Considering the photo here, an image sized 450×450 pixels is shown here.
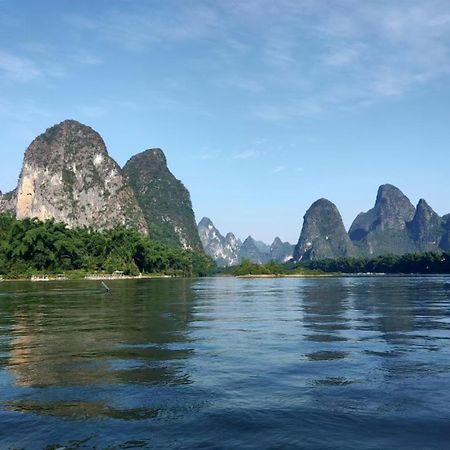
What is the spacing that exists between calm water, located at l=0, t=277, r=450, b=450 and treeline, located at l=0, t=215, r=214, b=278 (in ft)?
350

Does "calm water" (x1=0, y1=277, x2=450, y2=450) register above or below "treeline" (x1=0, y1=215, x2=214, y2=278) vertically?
below

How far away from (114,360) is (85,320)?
12.9 metres

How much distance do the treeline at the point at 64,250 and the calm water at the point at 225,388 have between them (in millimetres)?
106758

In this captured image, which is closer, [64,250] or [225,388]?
[225,388]

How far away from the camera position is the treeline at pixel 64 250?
124 meters

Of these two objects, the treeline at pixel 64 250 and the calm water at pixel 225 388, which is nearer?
the calm water at pixel 225 388

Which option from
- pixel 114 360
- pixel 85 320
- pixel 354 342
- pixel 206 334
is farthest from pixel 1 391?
pixel 85 320

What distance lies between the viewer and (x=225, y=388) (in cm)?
1242

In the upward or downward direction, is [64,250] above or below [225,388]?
above

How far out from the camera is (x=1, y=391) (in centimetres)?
1223

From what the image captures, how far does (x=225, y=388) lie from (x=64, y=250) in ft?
410

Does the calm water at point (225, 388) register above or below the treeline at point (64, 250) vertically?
below

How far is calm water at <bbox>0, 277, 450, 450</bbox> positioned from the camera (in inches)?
355

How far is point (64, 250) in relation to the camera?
131 m
